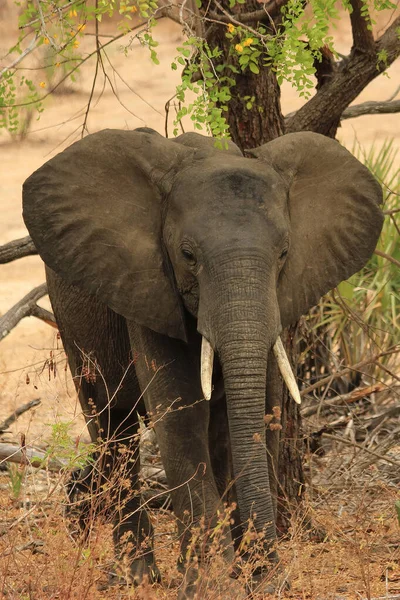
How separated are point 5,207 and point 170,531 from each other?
12.5m

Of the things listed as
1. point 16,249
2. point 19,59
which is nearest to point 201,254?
point 19,59

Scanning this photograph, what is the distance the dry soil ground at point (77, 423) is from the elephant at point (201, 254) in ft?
1.07

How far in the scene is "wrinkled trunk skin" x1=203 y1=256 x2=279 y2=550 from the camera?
15.6 feet

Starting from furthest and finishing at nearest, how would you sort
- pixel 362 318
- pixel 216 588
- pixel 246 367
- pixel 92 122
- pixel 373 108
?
1. pixel 92 122
2. pixel 362 318
3. pixel 373 108
4. pixel 246 367
5. pixel 216 588

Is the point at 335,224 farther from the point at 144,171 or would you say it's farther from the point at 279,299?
the point at 144,171

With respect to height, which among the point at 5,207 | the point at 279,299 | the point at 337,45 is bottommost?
the point at 279,299

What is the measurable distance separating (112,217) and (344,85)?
202 cm

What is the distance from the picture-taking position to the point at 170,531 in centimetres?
700

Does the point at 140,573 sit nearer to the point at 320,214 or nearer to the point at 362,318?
the point at 320,214

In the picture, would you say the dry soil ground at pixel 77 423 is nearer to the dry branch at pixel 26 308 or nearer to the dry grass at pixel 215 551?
the dry grass at pixel 215 551

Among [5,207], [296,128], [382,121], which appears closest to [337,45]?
[382,121]

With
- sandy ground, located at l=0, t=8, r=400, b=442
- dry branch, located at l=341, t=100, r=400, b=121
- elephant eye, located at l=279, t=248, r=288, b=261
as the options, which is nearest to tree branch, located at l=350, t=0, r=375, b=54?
dry branch, located at l=341, t=100, r=400, b=121

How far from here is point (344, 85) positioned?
6.78 meters

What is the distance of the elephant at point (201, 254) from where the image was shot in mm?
4848
